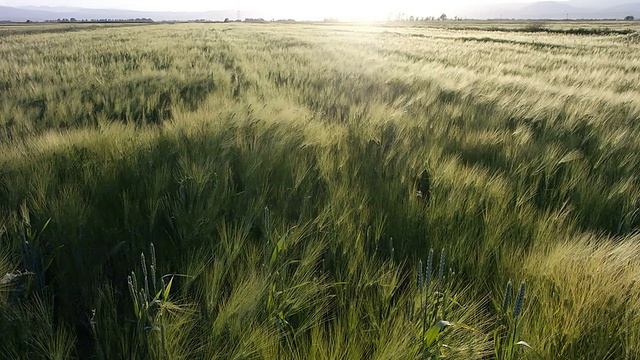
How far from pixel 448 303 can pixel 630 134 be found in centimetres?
298

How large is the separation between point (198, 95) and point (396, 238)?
173 inches

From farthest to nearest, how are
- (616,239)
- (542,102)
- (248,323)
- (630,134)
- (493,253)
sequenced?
(542,102)
(630,134)
(616,239)
(493,253)
(248,323)

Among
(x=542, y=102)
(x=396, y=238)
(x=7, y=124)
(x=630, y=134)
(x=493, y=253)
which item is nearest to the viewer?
(x=493, y=253)

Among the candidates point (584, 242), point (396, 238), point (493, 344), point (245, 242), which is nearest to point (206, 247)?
point (245, 242)

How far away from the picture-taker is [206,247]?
4.32 feet

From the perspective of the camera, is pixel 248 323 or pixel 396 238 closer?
pixel 248 323

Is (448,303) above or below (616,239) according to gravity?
above

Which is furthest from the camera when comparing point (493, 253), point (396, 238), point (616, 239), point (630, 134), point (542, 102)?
point (542, 102)

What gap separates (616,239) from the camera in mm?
1558

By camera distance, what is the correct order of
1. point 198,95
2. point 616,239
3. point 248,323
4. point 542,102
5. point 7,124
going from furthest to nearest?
point 198,95 → point 542,102 → point 7,124 → point 616,239 → point 248,323

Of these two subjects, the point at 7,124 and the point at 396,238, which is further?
the point at 7,124

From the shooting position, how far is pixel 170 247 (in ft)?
4.49

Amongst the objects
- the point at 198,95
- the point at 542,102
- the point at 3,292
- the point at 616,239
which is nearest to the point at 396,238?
the point at 616,239

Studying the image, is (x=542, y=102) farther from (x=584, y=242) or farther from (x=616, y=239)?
(x=584, y=242)
